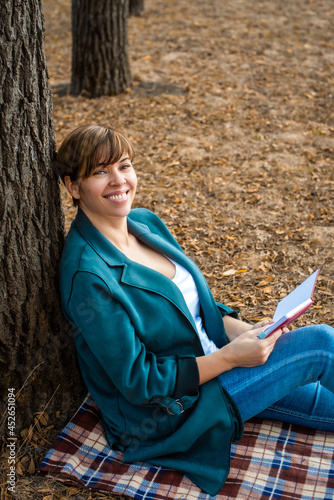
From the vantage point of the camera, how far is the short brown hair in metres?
2.75

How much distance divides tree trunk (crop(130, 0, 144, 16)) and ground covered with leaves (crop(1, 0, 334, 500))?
228mm

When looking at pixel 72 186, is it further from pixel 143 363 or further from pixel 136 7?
pixel 136 7

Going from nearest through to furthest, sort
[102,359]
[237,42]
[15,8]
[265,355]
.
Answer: [15,8]
[102,359]
[265,355]
[237,42]

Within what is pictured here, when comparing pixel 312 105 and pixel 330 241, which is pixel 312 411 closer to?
pixel 330 241

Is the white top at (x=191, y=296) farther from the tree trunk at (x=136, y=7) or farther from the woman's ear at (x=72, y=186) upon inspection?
the tree trunk at (x=136, y=7)

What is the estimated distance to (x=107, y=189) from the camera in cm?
281

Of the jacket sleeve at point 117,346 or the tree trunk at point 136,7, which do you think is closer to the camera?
the jacket sleeve at point 117,346

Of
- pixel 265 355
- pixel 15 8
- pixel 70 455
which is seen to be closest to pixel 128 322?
pixel 265 355

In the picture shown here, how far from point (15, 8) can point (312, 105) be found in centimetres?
557

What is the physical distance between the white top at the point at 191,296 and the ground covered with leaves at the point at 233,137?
3.23 ft

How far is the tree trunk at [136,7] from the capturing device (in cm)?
1086

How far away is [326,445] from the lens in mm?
3092

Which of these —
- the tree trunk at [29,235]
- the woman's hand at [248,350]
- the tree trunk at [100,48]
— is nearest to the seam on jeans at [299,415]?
the woman's hand at [248,350]

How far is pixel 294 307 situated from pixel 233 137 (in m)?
4.25
